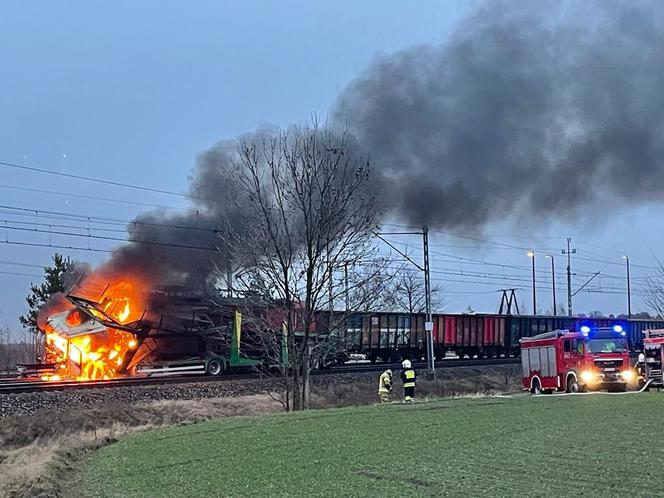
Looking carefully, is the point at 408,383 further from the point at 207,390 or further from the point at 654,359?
the point at 654,359

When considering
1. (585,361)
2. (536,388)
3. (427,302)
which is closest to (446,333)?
(427,302)

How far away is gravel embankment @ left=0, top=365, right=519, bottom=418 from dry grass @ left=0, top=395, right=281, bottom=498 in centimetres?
77

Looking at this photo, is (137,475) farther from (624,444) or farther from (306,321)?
(306,321)

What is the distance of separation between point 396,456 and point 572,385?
689 inches

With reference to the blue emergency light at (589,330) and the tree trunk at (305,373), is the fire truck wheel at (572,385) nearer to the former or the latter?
the blue emergency light at (589,330)

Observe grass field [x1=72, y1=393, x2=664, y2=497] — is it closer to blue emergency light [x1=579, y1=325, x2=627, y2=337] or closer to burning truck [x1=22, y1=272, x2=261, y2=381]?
blue emergency light [x1=579, y1=325, x2=627, y2=337]

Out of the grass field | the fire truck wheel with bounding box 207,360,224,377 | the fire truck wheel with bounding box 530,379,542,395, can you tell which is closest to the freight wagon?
the fire truck wheel with bounding box 530,379,542,395

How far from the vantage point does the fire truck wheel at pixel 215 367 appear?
2970cm

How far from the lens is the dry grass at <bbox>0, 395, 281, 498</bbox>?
1051 centimetres

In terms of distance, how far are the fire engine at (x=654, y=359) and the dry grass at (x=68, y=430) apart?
1243 cm

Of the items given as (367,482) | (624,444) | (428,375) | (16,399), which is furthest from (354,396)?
(367,482)

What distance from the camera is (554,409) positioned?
17.1m

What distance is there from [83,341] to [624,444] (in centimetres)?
2082

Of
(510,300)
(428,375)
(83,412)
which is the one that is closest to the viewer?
(83,412)
